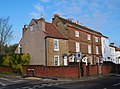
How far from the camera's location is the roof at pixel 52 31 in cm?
4008

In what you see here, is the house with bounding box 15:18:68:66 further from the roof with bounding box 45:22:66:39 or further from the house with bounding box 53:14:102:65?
the house with bounding box 53:14:102:65

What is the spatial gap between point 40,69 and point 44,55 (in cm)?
677

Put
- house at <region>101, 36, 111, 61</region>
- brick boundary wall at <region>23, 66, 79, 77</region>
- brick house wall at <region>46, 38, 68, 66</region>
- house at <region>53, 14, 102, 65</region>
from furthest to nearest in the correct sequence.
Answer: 1. house at <region>101, 36, 111, 61</region>
2. house at <region>53, 14, 102, 65</region>
3. brick house wall at <region>46, 38, 68, 66</region>
4. brick boundary wall at <region>23, 66, 79, 77</region>

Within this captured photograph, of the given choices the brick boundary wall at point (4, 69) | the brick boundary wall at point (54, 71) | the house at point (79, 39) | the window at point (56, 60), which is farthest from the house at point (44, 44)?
the brick boundary wall at point (54, 71)

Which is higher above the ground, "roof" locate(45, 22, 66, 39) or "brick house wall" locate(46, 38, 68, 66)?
"roof" locate(45, 22, 66, 39)

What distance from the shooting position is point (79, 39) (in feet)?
153

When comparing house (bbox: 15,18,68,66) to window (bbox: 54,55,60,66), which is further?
window (bbox: 54,55,60,66)

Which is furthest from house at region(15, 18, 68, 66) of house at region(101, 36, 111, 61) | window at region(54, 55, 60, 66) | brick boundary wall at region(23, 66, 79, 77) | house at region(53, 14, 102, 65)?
house at region(101, 36, 111, 61)

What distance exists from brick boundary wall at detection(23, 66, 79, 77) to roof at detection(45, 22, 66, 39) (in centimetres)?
863

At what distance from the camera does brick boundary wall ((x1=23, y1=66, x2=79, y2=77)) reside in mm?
31156

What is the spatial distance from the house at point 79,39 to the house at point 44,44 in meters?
1.46

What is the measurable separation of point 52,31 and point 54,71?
12083mm

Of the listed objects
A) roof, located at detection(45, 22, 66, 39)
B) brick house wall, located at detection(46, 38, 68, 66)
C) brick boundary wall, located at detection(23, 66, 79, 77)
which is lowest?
brick boundary wall, located at detection(23, 66, 79, 77)

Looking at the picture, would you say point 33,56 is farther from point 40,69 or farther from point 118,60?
→ point 118,60
